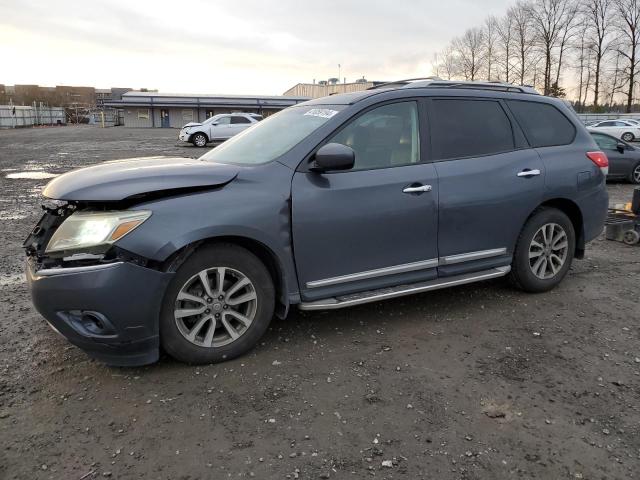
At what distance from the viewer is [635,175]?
1292 centimetres

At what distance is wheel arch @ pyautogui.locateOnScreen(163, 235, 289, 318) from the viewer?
3.16 m

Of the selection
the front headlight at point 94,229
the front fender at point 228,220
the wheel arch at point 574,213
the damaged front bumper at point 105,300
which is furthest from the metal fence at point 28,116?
the wheel arch at point 574,213

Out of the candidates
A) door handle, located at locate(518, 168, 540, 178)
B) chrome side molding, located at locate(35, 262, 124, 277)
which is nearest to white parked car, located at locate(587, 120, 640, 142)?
door handle, located at locate(518, 168, 540, 178)

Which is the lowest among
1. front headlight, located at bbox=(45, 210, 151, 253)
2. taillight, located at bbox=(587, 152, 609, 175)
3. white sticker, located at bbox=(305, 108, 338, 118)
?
front headlight, located at bbox=(45, 210, 151, 253)

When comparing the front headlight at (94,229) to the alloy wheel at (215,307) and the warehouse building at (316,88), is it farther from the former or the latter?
the warehouse building at (316,88)

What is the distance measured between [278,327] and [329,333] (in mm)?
404

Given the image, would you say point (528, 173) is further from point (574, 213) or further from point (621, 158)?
point (621, 158)

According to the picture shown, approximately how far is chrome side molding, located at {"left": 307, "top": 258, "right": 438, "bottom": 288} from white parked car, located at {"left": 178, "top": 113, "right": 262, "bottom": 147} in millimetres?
22624

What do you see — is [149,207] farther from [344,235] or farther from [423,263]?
[423,263]

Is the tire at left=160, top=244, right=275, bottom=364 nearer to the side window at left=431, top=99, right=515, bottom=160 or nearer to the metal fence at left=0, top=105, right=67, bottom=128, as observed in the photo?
the side window at left=431, top=99, right=515, bottom=160

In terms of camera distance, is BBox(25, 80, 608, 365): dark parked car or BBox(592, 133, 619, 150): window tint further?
BBox(592, 133, 619, 150): window tint

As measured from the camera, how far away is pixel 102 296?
2.97 metres

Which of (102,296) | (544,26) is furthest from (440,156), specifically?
(544,26)

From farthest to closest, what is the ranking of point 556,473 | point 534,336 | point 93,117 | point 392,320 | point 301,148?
point 93,117 → point 392,320 → point 534,336 → point 301,148 → point 556,473
